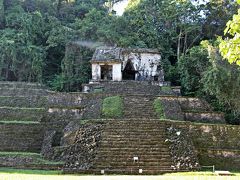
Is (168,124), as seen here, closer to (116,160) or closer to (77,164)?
(116,160)

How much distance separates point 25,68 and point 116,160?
59.5ft

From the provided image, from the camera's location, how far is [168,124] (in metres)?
15.9

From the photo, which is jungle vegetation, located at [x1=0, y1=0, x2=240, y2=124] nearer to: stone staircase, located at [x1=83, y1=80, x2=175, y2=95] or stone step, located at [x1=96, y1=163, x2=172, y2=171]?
stone staircase, located at [x1=83, y1=80, x2=175, y2=95]

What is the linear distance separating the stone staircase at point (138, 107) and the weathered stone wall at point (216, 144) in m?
3.01

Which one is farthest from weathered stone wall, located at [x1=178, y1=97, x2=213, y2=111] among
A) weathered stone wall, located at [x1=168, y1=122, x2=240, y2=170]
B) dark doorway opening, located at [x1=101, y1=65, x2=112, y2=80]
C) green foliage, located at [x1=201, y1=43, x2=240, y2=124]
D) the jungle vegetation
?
dark doorway opening, located at [x1=101, y1=65, x2=112, y2=80]

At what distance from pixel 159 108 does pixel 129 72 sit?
35.2 ft

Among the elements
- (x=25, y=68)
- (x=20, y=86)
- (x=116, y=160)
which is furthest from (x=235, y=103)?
(x=25, y=68)

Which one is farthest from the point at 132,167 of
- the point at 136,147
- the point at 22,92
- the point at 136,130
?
the point at 22,92

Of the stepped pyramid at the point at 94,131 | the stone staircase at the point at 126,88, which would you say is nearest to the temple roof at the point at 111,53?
the stone staircase at the point at 126,88

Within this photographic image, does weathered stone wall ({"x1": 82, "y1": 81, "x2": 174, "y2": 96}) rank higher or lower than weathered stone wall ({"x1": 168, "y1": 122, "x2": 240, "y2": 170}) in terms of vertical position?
higher

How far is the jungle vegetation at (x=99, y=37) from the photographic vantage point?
28625mm

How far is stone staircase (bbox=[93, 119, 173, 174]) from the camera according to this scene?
13023mm

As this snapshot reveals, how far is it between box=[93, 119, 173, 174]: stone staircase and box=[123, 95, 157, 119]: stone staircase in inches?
107

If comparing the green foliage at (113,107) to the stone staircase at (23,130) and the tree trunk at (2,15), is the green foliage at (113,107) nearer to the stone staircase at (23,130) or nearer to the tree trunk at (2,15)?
the stone staircase at (23,130)
